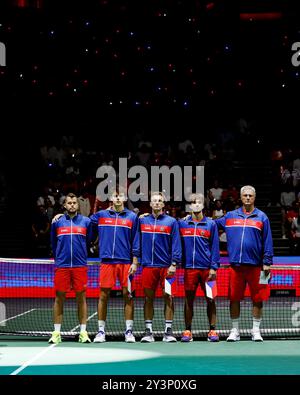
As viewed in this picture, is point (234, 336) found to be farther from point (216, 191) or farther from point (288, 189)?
point (288, 189)

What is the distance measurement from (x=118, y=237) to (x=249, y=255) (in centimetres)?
169

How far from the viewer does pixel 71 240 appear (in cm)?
1127

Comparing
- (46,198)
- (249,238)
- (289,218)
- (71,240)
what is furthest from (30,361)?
(289,218)

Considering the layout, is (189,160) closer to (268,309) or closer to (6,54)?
(6,54)

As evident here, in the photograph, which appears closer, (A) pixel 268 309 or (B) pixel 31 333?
(B) pixel 31 333

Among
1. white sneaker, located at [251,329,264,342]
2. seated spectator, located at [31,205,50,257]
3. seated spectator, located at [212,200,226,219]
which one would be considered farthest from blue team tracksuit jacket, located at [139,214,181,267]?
seated spectator, located at [31,205,50,257]

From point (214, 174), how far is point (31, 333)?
37.8 ft

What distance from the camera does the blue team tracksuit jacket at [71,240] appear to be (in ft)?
36.9

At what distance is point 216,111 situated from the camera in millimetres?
25906

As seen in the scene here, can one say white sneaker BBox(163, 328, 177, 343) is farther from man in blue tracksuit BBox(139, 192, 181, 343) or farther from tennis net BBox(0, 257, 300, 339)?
Result: tennis net BBox(0, 257, 300, 339)

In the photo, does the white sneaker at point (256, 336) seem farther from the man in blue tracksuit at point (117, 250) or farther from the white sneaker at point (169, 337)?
the man in blue tracksuit at point (117, 250)

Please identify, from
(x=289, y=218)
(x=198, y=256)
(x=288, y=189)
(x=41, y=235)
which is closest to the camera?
(x=198, y=256)

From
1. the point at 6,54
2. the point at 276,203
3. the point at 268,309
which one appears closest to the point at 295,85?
the point at 276,203
